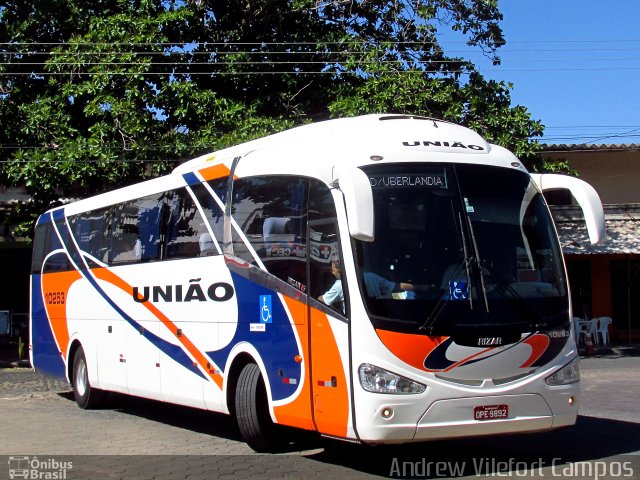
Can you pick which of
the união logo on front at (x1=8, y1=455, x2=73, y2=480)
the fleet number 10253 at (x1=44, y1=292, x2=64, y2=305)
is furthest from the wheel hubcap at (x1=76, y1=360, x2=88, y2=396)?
the união logo on front at (x1=8, y1=455, x2=73, y2=480)

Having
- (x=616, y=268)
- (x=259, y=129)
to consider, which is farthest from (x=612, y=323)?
(x=259, y=129)

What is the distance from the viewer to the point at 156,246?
12375 mm

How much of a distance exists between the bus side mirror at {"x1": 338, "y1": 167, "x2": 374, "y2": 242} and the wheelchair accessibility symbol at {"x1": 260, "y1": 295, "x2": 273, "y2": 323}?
2006mm

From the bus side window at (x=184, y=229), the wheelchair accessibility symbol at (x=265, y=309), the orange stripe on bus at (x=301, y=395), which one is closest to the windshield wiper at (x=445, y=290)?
the orange stripe on bus at (x=301, y=395)

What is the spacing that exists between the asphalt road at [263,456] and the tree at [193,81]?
329 inches

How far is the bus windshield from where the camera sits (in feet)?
26.9

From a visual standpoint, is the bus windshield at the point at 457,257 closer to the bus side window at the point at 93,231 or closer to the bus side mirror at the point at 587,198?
the bus side mirror at the point at 587,198

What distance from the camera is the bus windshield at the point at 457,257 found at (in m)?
8.21

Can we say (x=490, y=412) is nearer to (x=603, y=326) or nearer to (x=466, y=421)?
(x=466, y=421)

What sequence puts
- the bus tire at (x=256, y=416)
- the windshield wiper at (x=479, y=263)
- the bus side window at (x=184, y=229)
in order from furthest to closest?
the bus side window at (x=184, y=229) < the bus tire at (x=256, y=416) < the windshield wiper at (x=479, y=263)

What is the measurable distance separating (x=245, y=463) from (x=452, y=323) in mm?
2771

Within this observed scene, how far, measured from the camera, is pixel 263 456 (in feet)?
31.8

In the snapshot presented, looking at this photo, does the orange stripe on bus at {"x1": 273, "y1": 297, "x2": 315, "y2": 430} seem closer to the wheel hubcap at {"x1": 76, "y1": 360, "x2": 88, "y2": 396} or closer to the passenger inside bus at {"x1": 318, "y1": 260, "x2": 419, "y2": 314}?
the passenger inside bus at {"x1": 318, "y1": 260, "x2": 419, "y2": 314}

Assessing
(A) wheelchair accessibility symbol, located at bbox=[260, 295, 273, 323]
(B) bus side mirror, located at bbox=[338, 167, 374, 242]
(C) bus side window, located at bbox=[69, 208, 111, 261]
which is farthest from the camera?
(C) bus side window, located at bbox=[69, 208, 111, 261]
